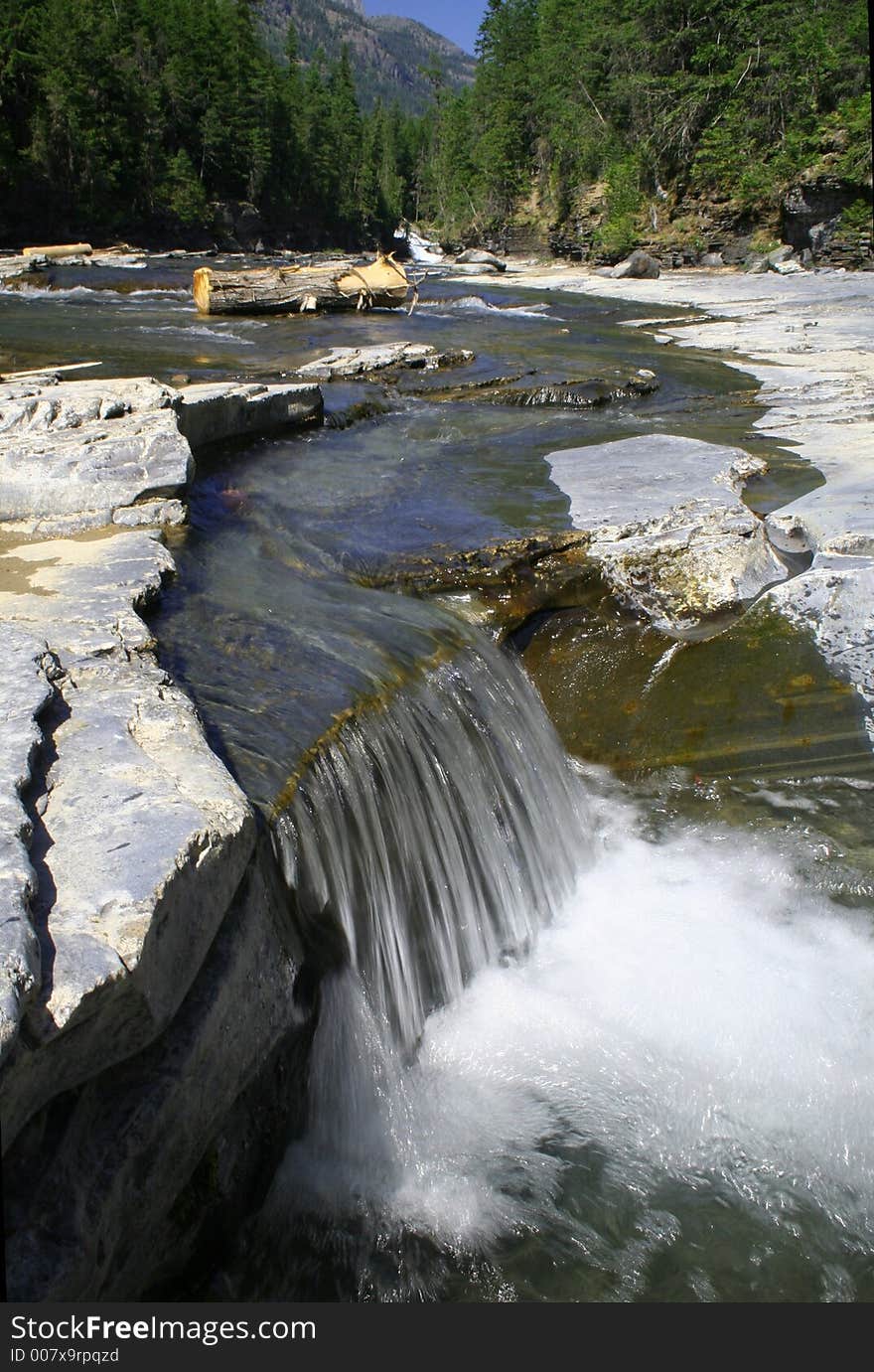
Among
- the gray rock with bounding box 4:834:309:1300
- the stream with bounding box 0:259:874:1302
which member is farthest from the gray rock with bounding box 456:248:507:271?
the gray rock with bounding box 4:834:309:1300

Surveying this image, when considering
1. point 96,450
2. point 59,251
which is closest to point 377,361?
point 96,450

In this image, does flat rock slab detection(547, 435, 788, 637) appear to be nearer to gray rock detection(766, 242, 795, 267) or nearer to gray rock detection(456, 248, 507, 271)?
gray rock detection(766, 242, 795, 267)

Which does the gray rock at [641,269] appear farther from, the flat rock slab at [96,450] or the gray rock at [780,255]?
the flat rock slab at [96,450]

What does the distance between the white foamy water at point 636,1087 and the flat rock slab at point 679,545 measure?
1.45 metres

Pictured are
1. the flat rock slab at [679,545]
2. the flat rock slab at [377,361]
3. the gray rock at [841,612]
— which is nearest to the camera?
the gray rock at [841,612]

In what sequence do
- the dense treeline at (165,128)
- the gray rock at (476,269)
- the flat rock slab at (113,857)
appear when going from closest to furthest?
the flat rock slab at (113,857) < the gray rock at (476,269) < the dense treeline at (165,128)

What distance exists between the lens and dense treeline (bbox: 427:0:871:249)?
94.7ft

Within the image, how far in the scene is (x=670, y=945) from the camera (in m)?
3.80

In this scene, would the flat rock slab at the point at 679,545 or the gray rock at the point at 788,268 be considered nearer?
the flat rock slab at the point at 679,545

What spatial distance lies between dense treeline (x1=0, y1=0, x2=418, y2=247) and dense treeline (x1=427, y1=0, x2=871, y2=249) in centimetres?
1335

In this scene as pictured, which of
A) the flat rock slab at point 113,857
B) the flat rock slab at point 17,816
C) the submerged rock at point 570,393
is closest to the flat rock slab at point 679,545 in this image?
the flat rock slab at point 113,857

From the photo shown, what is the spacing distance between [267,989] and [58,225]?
47203 millimetres

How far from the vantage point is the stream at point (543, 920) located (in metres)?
2.72

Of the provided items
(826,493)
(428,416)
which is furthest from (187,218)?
(826,493)
